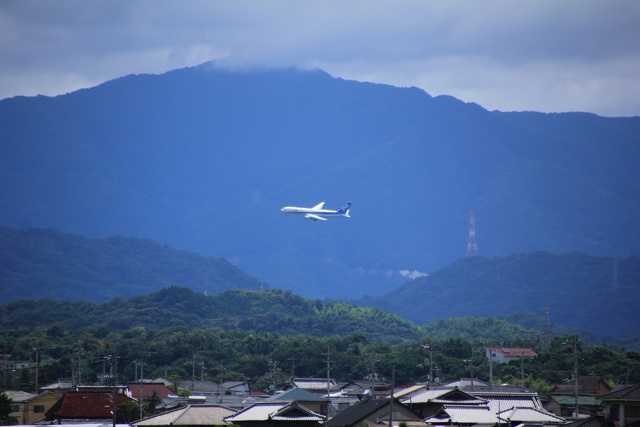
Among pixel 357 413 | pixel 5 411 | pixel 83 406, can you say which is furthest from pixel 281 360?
pixel 357 413

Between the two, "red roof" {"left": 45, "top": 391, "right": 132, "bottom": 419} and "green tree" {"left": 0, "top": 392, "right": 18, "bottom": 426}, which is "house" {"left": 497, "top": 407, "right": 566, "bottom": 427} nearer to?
"red roof" {"left": 45, "top": 391, "right": 132, "bottom": 419}

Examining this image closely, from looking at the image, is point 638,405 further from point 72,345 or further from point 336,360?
point 72,345

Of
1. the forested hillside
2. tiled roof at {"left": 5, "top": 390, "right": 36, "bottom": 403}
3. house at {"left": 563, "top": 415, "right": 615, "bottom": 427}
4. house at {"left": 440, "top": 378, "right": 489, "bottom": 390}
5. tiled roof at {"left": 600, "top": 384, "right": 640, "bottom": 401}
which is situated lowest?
house at {"left": 563, "top": 415, "right": 615, "bottom": 427}

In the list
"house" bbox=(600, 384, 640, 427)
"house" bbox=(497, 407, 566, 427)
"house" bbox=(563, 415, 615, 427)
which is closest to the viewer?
"house" bbox=(600, 384, 640, 427)

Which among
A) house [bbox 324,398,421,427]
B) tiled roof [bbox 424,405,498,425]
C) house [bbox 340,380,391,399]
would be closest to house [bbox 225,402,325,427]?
house [bbox 324,398,421,427]

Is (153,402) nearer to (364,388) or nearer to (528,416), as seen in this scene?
(364,388)

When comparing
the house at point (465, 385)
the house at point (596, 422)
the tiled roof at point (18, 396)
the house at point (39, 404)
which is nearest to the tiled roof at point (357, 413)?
the house at point (465, 385)
